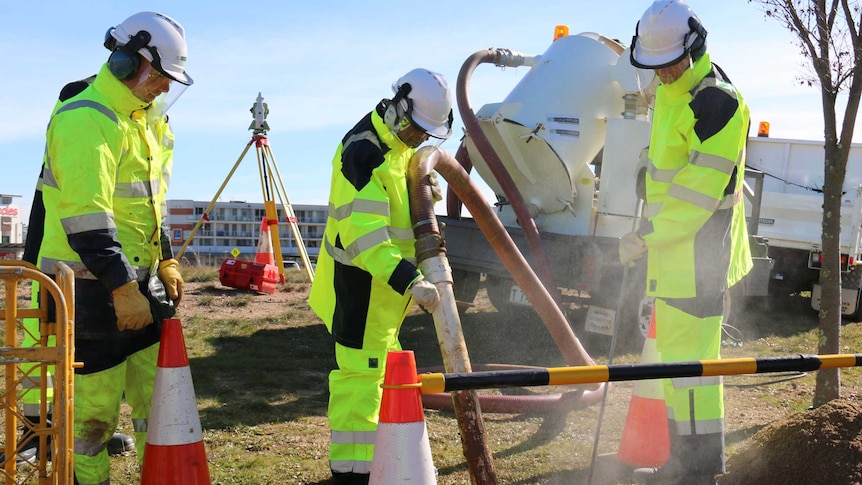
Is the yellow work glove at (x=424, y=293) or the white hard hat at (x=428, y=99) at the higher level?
the white hard hat at (x=428, y=99)

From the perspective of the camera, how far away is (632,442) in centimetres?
452

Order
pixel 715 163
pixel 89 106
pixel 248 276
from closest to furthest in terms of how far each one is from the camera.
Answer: pixel 89 106
pixel 715 163
pixel 248 276

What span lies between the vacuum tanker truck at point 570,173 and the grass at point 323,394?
689 mm

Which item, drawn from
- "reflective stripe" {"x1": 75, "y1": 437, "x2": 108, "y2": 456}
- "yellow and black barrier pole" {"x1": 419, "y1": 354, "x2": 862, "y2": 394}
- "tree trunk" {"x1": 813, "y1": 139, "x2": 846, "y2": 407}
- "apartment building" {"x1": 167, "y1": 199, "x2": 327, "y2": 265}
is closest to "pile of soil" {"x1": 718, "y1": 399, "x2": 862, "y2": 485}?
"yellow and black barrier pole" {"x1": 419, "y1": 354, "x2": 862, "y2": 394}

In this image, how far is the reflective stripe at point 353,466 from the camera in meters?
3.66

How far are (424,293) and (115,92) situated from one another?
1526 mm

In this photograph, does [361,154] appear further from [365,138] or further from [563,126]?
[563,126]

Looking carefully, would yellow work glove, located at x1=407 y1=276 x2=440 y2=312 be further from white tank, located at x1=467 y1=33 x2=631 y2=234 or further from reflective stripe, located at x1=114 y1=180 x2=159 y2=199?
white tank, located at x1=467 y1=33 x2=631 y2=234

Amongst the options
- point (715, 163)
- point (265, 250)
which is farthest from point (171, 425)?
point (265, 250)

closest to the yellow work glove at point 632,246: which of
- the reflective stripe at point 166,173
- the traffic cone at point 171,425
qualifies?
the traffic cone at point 171,425

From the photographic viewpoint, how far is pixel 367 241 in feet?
11.9

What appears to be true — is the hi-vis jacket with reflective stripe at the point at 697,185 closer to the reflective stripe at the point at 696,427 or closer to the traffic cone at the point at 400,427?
the reflective stripe at the point at 696,427

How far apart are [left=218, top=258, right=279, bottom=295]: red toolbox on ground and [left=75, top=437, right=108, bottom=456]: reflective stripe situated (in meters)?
7.03

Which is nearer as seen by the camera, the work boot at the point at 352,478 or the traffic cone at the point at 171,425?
the traffic cone at the point at 171,425
